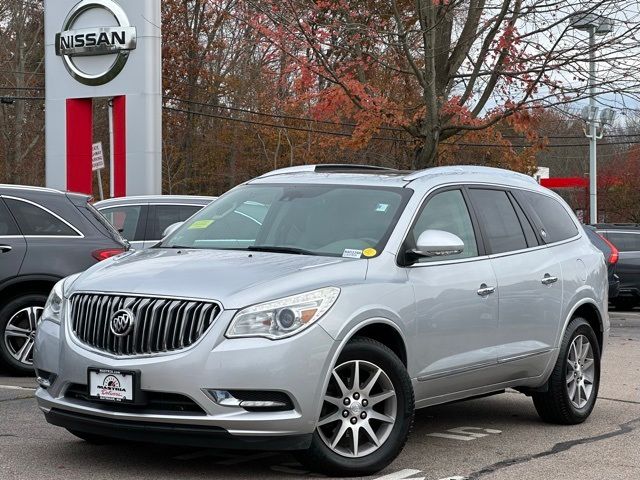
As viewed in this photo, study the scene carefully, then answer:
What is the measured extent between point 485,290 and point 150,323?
2.36m

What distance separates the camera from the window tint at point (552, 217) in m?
8.44

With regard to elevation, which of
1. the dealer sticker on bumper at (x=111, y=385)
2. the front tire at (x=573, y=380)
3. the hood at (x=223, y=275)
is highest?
the hood at (x=223, y=275)

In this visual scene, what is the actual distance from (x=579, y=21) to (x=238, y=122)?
97.6 feet

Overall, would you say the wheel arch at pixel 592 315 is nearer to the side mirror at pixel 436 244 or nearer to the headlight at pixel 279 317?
the side mirror at pixel 436 244

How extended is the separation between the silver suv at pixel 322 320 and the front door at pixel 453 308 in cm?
1

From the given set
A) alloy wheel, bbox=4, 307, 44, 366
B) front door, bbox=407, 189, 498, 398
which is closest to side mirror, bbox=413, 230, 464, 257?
front door, bbox=407, 189, 498, 398

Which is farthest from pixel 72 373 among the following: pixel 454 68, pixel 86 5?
pixel 86 5

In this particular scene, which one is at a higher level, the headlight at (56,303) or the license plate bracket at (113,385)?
the headlight at (56,303)

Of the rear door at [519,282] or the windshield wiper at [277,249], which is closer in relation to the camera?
the windshield wiper at [277,249]

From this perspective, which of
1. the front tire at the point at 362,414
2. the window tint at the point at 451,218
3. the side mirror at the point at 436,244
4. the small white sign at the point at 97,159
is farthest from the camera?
the small white sign at the point at 97,159

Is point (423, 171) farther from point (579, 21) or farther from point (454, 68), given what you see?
point (454, 68)

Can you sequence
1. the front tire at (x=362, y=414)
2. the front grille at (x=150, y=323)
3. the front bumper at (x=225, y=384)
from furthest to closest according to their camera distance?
the front tire at (x=362, y=414), the front grille at (x=150, y=323), the front bumper at (x=225, y=384)

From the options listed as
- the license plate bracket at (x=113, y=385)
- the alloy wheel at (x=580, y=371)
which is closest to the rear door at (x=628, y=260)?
the alloy wheel at (x=580, y=371)

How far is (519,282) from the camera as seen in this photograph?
25.3 ft
